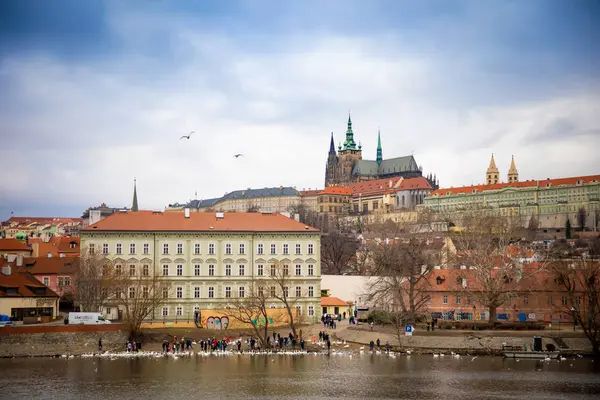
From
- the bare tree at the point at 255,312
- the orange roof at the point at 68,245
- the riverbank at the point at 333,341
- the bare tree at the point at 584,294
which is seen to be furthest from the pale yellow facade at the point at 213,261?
the orange roof at the point at 68,245

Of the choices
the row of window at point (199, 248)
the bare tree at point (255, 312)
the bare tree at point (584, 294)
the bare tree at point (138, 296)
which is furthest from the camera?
the row of window at point (199, 248)

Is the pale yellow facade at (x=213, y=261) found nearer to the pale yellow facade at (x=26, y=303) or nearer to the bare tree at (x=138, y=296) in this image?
the bare tree at (x=138, y=296)

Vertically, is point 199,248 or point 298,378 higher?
point 199,248

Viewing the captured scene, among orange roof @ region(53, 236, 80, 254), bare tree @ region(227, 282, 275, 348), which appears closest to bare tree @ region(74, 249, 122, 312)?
bare tree @ region(227, 282, 275, 348)

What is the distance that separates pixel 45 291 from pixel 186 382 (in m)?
24.9

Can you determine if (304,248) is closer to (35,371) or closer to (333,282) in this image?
(333,282)

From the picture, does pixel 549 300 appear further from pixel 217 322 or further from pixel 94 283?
pixel 94 283

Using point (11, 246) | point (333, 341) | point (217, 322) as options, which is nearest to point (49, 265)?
point (11, 246)

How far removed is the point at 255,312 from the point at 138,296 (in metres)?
8.53

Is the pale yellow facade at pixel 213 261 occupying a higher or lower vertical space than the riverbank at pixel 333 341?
higher

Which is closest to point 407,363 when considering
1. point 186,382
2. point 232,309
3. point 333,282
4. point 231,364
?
point 231,364

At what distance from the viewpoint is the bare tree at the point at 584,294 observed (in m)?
56.8

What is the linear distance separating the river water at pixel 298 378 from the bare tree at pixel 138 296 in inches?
234

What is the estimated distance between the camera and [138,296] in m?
62.8
